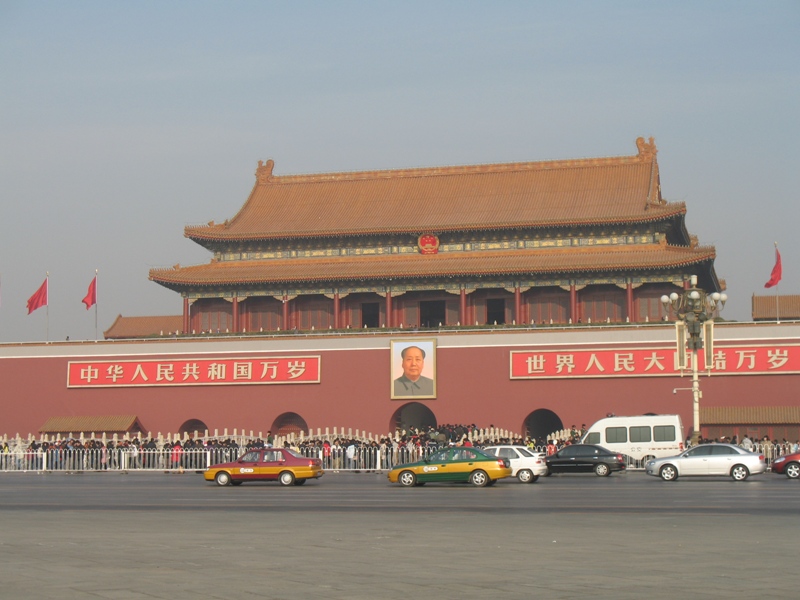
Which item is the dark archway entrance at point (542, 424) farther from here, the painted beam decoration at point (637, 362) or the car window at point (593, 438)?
the car window at point (593, 438)

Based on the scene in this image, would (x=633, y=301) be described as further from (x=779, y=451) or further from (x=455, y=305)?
(x=779, y=451)

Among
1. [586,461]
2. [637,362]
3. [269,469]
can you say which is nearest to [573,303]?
[637,362]

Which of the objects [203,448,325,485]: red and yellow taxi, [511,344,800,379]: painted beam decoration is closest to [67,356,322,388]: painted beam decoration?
[511,344,800,379]: painted beam decoration

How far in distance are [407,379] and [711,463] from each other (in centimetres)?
1767

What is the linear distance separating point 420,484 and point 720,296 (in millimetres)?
10667

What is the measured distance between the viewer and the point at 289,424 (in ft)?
148

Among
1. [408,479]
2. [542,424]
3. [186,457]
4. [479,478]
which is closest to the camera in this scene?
[479,478]

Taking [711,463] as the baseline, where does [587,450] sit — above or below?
above

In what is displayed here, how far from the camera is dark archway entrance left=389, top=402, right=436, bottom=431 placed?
150 feet

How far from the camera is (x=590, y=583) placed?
10344 mm

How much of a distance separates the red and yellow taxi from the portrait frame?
15.5 metres

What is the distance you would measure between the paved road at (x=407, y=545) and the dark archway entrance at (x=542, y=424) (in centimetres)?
2175

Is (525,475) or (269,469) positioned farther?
(269,469)

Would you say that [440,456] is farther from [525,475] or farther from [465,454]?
[525,475]
